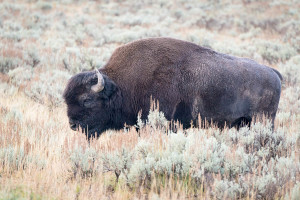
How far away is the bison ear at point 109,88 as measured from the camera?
201 inches

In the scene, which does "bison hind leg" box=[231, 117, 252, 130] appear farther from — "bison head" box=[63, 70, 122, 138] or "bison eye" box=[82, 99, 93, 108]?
"bison eye" box=[82, 99, 93, 108]

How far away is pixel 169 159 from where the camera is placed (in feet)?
11.6

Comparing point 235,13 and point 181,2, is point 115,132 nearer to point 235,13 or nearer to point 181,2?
point 235,13

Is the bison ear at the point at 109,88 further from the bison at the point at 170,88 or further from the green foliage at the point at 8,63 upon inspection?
the green foliage at the point at 8,63

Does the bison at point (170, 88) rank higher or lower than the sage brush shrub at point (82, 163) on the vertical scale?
higher

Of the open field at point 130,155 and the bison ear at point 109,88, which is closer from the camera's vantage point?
the open field at point 130,155

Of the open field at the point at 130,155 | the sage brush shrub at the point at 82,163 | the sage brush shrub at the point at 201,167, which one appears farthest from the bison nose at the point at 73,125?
the sage brush shrub at the point at 201,167

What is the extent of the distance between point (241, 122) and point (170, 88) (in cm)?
139

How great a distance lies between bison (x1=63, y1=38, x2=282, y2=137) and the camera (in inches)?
198

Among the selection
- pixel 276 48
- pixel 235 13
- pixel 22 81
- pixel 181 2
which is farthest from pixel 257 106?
pixel 181 2

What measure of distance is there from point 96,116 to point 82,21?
1563 centimetres

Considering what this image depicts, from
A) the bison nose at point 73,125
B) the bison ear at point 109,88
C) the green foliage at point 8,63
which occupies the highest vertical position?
the bison ear at point 109,88

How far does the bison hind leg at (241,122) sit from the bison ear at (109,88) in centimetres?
201

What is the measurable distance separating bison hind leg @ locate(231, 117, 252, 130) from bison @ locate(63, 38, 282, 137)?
0.05 feet
